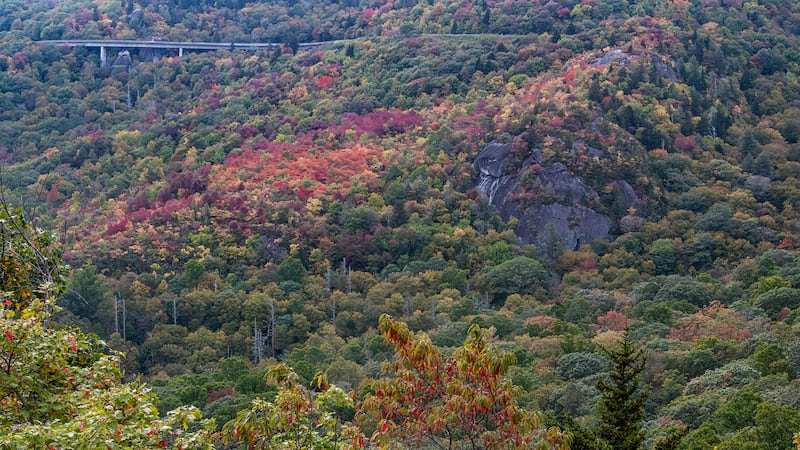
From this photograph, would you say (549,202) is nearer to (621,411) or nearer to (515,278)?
(515,278)

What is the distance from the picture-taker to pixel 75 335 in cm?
1559

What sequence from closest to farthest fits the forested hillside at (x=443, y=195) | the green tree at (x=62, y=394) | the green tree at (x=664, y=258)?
the green tree at (x=62, y=394) → the forested hillside at (x=443, y=195) → the green tree at (x=664, y=258)

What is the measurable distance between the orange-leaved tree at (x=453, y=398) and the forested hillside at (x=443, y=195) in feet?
62.1

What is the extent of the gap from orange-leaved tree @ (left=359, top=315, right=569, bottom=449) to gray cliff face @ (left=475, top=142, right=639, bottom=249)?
65284 mm

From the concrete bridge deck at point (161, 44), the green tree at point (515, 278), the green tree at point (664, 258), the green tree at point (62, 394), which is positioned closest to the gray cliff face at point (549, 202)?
the green tree at point (664, 258)

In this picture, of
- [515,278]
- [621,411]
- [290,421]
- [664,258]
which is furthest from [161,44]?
[290,421]

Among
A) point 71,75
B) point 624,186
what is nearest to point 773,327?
point 624,186

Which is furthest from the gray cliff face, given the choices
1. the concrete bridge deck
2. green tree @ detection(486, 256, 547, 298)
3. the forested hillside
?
the concrete bridge deck

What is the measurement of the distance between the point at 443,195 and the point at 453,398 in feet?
229

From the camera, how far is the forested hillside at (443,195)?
182ft

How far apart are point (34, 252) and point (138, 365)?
164ft

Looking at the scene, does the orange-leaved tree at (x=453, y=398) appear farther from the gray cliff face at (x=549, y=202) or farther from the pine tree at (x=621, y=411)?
the gray cliff face at (x=549, y=202)

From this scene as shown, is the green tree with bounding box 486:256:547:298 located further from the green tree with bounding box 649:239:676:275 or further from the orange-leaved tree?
the orange-leaved tree

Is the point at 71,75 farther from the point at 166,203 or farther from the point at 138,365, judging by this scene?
the point at 138,365
